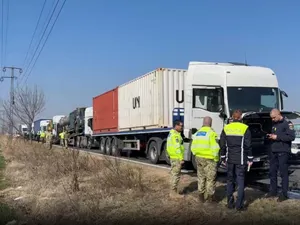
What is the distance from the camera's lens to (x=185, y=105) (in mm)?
13391

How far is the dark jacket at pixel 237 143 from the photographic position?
7598 mm

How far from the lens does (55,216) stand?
7.70 meters

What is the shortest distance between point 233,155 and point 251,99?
556cm

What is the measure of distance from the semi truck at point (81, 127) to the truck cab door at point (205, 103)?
18.2 meters

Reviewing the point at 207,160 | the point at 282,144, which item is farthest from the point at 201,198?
the point at 282,144

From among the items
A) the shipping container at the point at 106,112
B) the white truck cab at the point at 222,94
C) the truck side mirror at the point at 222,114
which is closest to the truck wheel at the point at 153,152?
the white truck cab at the point at 222,94

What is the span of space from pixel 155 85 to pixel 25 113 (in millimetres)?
28496

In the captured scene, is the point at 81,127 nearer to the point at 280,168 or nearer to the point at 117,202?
the point at 117,202

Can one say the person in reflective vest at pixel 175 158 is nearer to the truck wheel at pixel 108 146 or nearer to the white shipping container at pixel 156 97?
the white shipping container at pixel 156 97

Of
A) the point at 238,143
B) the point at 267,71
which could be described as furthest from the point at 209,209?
the point at 267,71

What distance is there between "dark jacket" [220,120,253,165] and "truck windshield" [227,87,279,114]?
16.0 ft

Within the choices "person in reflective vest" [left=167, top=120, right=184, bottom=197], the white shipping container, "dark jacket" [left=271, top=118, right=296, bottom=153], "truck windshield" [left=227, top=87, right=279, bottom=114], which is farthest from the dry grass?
the white shipping container

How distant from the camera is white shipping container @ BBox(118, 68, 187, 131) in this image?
17.3 meters

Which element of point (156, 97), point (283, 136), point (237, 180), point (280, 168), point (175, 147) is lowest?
point (237, 180)
